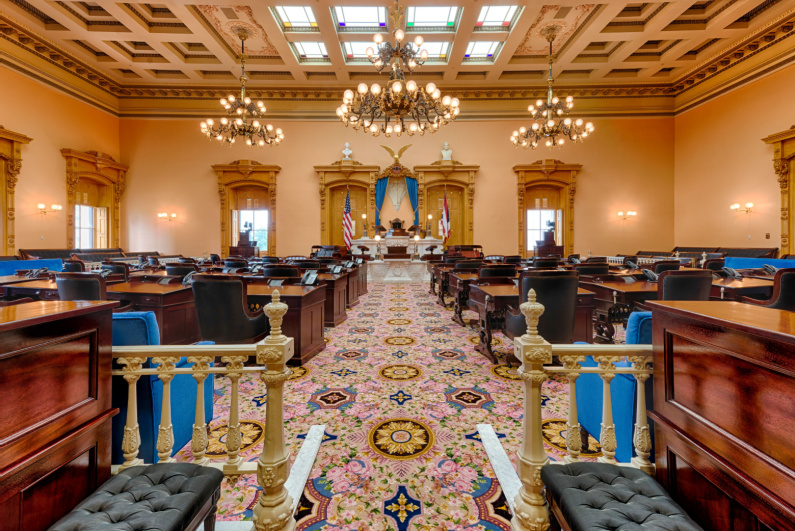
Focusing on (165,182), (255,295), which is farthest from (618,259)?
(165,182)

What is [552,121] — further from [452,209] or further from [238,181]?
[238,181]

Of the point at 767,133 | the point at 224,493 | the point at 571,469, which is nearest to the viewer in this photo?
the point at 571,469

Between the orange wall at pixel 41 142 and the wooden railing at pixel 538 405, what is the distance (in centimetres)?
1350

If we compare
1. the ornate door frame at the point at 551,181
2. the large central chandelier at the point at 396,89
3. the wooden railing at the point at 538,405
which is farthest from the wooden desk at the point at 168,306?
the ornate door frame at the point at 551,181

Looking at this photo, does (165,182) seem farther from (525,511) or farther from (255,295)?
(525,511)

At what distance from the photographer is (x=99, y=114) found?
477 inches

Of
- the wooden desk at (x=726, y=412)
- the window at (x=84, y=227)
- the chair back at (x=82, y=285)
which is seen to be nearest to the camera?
the wooden desk at (x=726, y=412)

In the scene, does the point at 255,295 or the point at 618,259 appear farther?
the point at 618,259

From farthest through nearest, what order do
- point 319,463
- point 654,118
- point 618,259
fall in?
A: point 654,118
point 618,259
point 319,463

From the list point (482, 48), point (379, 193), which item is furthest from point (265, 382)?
point (482, 48)

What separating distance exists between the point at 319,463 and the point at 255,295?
2.17 metres

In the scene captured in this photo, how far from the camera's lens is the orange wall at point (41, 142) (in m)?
9.51

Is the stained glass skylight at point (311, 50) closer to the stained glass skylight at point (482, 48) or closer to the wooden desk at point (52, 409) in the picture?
the stained glass skylight at point (482, 48)

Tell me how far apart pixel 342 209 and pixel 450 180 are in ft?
13.6
